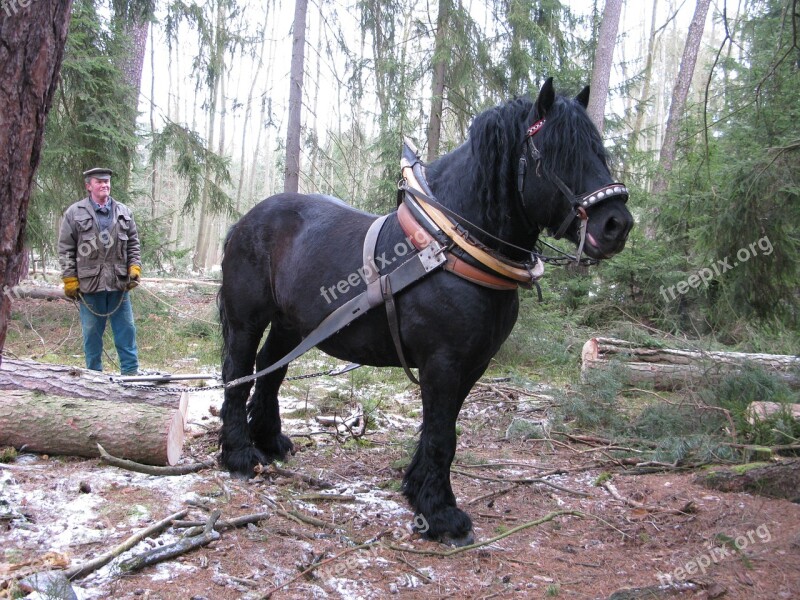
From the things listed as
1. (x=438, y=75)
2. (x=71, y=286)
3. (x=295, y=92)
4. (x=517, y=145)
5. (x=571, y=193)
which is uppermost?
(x=438, y=75)

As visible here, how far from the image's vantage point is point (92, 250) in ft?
19.3

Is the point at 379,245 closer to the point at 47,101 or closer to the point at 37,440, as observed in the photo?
the point at 47,101

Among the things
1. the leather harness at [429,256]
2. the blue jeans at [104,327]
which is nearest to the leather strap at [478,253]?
the leather harness at [429,256]

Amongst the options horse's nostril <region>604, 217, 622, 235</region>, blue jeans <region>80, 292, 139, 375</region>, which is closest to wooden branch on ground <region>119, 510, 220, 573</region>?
horse's nostril <region>604, 217, 622, 235</region>

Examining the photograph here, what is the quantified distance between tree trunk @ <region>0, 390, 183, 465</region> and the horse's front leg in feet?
6.12

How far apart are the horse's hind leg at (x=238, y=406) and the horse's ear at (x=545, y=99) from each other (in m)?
2.47

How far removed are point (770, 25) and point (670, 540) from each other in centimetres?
704

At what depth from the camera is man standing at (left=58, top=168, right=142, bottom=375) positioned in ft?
19.2

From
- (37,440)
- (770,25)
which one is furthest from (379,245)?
(770,25)

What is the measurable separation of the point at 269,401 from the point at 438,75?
23.4 ft

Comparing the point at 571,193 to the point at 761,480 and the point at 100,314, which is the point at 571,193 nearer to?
the point at 761,480

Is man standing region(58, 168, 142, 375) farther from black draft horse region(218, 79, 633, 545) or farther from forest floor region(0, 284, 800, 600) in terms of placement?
black draft horse region(218, 79, 633, 545)

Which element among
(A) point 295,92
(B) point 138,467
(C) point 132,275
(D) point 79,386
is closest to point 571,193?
(B) point 138,467

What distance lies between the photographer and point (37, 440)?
4.00 m
